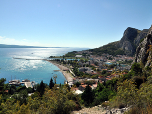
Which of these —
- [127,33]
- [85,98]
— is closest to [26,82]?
[85,98]

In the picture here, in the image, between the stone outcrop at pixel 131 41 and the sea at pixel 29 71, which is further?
the stone outcrop at pixel 131 41

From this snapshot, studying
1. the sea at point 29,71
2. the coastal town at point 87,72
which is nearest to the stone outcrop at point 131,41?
the coastal town at point 87,72

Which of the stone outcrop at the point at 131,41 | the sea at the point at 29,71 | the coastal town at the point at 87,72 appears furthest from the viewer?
the stone outcrop at the point at 131,41

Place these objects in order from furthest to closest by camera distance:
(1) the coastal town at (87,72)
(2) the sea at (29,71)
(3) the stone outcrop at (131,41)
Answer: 1. (3) the stone outcrop at (131,41)
2. (2) the sea at (29,71)
3. (1) the coastal town at (87,72)

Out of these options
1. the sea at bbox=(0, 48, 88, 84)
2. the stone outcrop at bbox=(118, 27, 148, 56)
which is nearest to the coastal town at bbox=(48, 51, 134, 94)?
the sea at bbox=(0, 48, 88, 84)

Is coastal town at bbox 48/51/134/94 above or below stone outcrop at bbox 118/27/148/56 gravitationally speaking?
below

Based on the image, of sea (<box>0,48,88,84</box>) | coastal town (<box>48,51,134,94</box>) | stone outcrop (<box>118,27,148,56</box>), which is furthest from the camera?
stone outcrop (<box>118,27,148,56</box>)

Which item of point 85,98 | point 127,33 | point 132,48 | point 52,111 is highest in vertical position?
point 127,33

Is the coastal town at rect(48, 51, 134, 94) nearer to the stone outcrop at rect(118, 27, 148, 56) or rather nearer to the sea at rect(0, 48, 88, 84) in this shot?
the sea at rect(0, 48, 88, 84)

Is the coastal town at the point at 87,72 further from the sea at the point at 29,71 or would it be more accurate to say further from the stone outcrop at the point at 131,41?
the stone outcrop at the point at 131,41

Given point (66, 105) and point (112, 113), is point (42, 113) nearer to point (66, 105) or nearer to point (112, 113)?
point (66, 105)

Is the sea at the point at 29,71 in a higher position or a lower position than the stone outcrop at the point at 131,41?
lower
